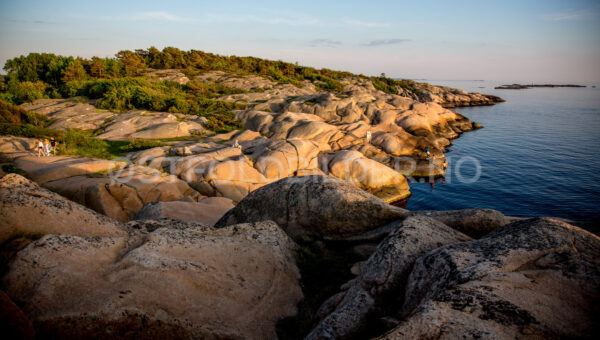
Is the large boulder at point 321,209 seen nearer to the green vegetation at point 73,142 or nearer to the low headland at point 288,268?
the low headland at point 288,268

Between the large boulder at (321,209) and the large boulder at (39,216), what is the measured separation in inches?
185

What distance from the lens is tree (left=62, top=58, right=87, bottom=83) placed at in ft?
184

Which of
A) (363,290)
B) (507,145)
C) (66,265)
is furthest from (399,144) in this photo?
(66,265)

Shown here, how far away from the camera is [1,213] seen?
17.4ft

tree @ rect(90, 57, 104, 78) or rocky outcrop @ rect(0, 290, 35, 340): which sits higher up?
tree @ rect(90, 57, 104, 78)

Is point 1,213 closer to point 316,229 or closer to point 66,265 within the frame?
point 66,265

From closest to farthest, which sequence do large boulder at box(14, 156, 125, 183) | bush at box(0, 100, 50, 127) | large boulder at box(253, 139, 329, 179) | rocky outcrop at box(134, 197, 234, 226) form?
rocky outcrop at box(134, 197, 234, 226)
large boulder at box(14, 156, 125, 183)
large boulder at box(253, 139, 329, 179)
bush at box(0, 100, 50, 127)

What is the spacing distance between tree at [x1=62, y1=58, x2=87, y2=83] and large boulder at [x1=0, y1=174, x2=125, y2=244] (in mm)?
65332

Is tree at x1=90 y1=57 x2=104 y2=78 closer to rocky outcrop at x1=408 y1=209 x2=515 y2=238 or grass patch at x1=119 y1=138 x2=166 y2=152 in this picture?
grass patch at x1=119 y1=138 x2=166 y2=152

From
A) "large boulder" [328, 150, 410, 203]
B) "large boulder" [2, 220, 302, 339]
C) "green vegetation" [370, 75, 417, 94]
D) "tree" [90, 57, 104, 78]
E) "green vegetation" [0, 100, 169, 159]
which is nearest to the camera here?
"large boulder" [2, 220, 302, 339]

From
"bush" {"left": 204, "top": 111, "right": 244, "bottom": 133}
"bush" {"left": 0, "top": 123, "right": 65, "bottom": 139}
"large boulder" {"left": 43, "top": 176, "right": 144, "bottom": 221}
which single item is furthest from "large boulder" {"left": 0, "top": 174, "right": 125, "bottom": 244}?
"bush" {"left": 204, "top": 111, "right": 244, "bottom": 133}

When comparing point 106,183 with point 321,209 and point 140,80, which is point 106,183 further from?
point 140,80

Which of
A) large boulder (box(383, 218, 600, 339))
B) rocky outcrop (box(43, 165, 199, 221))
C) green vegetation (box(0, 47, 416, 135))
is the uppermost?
green vegetation (box(0, 47, 416, 135))

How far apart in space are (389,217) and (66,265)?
25.7ft
